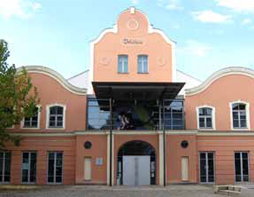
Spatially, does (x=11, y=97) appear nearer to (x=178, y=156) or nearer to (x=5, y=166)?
(x=5, y=166)

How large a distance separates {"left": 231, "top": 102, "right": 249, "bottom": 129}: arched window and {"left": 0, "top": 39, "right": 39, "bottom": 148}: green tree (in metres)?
14.3

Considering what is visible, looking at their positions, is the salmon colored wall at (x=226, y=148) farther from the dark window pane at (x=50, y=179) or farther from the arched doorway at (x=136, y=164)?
the dark window pane at (x=50, y=179)

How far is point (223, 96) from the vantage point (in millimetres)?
30875

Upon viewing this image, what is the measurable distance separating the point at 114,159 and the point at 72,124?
4.25 metres

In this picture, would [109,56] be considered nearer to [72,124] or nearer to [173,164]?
[72,124]

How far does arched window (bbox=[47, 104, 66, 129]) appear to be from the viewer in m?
30.7

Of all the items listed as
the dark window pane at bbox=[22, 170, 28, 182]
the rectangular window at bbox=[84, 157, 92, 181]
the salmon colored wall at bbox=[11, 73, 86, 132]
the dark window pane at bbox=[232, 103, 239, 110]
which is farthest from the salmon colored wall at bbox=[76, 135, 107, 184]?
the dark window pane at bbox=[232, 103, 239, 110]

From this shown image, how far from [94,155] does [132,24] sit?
10659 millimetres

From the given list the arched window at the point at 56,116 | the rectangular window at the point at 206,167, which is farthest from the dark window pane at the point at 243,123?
the arched window at the point at 56,116

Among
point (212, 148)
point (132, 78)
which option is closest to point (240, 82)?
point (212, 148)

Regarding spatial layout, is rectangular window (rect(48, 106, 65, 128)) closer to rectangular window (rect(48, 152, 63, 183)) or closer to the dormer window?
the dormer window

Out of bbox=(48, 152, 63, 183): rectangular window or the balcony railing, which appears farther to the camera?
the balcony railing

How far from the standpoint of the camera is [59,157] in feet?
99.4

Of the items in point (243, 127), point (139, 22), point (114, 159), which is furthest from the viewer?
point (139, 22)
